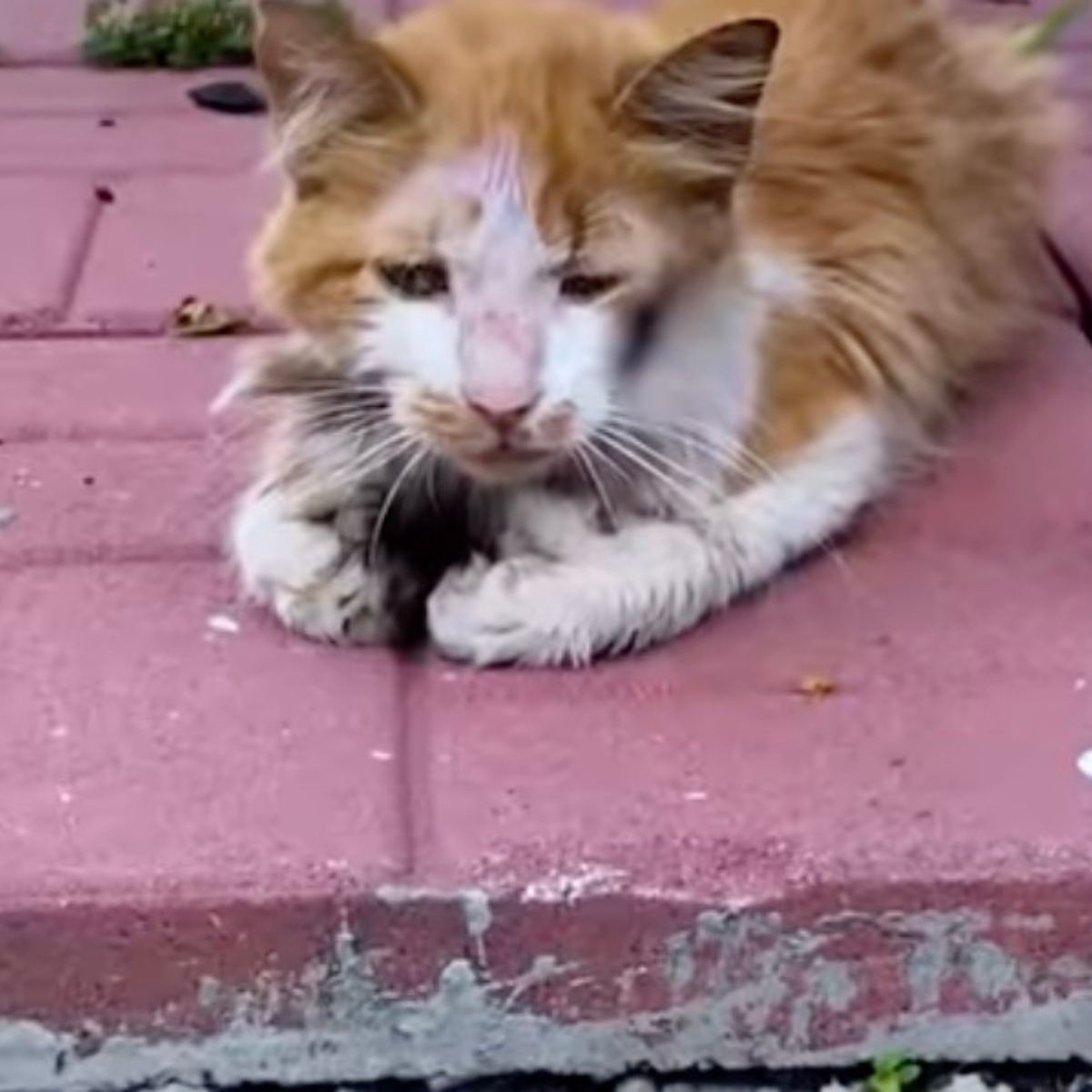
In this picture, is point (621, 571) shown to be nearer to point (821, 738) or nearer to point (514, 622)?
point (514, 622)

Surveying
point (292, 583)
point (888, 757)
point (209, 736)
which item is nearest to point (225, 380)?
point (292, 583)

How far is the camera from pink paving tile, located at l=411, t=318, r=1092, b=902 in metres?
1.89

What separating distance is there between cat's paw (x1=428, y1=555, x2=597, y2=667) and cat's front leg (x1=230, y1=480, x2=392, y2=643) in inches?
1.9

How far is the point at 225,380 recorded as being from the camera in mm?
2625

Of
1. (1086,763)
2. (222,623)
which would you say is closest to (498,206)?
(222,623)

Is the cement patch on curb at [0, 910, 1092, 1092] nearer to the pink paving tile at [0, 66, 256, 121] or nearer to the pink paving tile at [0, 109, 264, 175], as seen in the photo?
the pink paving tile at [0, 109, 264, 175]

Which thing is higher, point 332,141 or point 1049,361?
point 332,141

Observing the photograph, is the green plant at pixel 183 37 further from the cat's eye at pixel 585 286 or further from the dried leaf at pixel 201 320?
the cat's eye at pixel 585 286

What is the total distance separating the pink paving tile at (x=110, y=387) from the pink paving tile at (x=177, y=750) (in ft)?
0.94

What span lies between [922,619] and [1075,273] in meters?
0.79

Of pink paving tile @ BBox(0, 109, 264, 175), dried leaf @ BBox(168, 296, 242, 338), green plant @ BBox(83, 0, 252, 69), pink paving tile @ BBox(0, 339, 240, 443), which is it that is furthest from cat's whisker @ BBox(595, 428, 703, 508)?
green plant @ BBox(83, 0, 252, 69)

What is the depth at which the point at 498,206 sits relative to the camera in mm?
2004

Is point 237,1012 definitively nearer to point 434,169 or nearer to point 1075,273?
point 434,169

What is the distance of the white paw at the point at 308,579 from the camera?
2143mm
